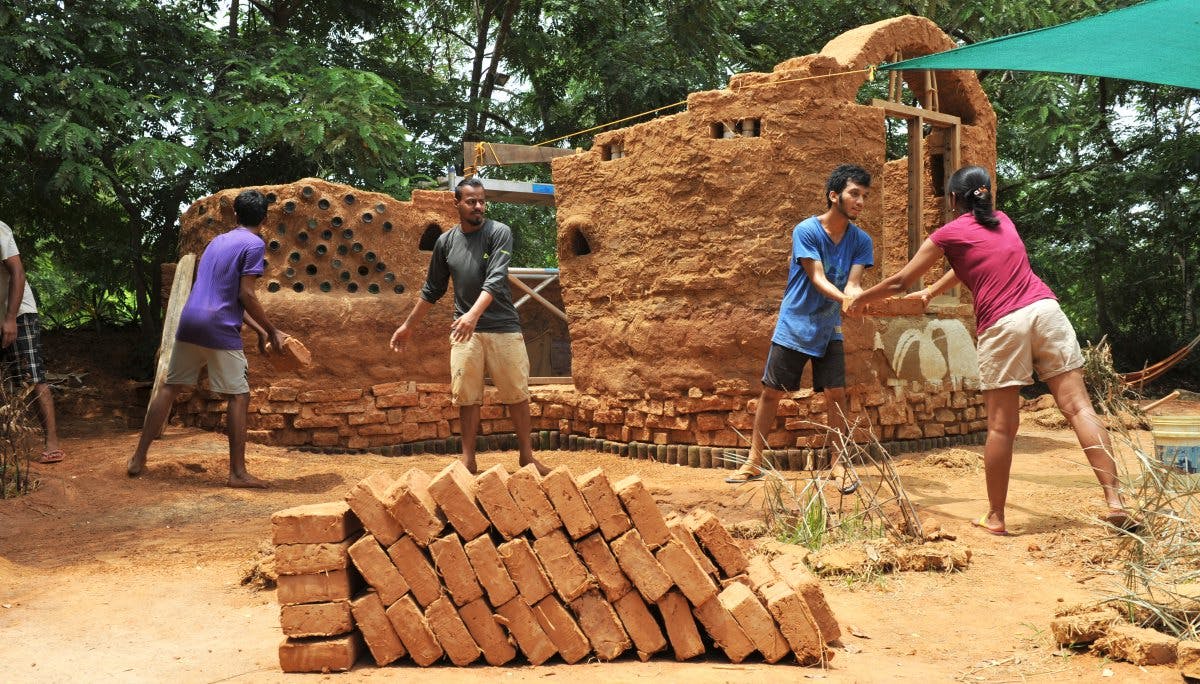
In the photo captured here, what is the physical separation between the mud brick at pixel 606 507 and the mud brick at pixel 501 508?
8.4 inches

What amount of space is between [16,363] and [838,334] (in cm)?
500

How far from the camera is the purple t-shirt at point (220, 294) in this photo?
5449 mm

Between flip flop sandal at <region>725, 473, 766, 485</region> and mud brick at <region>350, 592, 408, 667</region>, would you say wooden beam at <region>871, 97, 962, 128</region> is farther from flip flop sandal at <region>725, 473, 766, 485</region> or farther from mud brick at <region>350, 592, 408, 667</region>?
mud brick at <region>350, 592, 408, 667</region>

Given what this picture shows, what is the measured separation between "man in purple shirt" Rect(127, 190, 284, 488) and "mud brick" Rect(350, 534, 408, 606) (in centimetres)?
294

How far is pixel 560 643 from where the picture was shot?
2881mm

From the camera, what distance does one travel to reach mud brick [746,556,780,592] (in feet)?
10.0

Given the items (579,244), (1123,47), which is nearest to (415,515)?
(1123,47)

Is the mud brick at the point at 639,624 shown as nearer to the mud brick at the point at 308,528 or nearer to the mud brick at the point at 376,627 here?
the mud brick at the point at 376,627

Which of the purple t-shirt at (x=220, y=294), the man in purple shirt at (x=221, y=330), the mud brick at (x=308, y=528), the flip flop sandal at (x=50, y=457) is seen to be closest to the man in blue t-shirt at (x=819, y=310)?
the mud brick at (x=308, y=528)

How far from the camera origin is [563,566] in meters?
2.91

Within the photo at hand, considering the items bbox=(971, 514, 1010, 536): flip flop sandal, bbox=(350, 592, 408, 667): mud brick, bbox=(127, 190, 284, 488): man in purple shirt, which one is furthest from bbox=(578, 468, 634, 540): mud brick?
bbox=(127, 190, 284, 488): man in purple shirt

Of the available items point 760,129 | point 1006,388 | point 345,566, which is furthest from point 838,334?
point 345,566

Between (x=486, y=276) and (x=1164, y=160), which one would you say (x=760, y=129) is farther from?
(x=1164, y=160)

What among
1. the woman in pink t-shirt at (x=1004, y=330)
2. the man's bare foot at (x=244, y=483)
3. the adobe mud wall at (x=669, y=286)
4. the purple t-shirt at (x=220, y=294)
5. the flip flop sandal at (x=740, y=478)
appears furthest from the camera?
the adobe mud wall at (x=669, y=286)
